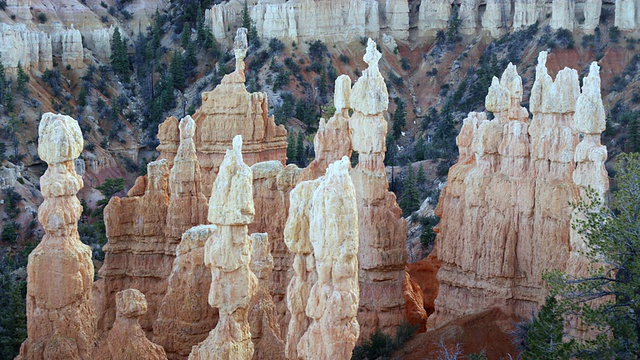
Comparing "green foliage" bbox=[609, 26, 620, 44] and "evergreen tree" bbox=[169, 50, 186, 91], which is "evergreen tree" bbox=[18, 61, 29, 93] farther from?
"green foliage" bbox=[609, 26, 620, 44]

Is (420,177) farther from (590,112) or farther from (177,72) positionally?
(177,72)

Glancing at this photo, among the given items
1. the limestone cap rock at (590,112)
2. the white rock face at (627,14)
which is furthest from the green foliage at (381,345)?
the white rock face at (627,14)

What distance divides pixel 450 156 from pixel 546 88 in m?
38.2

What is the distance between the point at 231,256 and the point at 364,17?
86.7 m

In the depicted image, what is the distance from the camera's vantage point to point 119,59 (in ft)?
342

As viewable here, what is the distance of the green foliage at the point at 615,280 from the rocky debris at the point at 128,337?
969 cm

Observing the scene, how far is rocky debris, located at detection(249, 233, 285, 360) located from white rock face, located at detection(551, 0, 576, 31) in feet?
239

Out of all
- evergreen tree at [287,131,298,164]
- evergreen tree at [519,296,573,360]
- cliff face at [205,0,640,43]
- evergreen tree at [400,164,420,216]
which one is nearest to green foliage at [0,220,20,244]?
evergreen tree at [287,131,298,164]

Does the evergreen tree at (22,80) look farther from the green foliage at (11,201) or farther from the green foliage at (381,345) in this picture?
the green foliage at (381,345)

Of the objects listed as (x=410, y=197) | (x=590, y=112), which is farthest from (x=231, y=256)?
(x=410, y=197)

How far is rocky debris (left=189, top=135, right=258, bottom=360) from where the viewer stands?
22125 mm

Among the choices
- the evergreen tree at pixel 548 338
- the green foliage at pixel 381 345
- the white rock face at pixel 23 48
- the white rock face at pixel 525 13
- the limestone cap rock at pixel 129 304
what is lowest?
the green foliage at pixel 381 345

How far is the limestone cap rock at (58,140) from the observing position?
26.0m

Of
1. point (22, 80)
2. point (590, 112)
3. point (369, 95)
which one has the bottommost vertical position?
point (590, 112)
